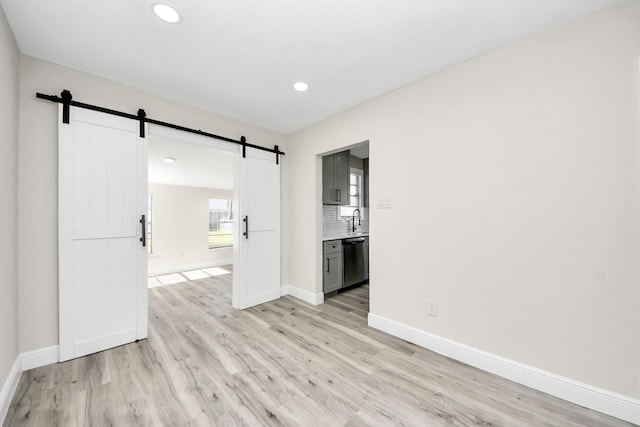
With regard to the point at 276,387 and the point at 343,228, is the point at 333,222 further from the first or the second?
the point at 276,387

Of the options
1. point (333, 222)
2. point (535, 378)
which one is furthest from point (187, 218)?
point (535, 378)

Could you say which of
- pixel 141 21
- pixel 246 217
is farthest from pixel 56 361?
pixel 141 21

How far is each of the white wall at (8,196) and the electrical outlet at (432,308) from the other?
3071 mm

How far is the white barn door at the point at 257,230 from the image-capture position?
3.28 meters

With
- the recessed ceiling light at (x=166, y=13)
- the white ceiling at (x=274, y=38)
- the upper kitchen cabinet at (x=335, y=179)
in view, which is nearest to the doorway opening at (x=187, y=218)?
the upper kitchen cabinet at (x=335, y=179)

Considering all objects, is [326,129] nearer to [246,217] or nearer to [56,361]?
[246,217]

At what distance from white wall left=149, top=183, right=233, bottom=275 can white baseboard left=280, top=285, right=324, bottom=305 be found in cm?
365

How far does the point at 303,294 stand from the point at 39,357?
8.51ft

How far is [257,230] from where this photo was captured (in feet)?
11.3

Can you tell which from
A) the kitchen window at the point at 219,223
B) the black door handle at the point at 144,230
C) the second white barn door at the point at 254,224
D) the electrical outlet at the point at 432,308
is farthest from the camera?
the kitchen window at the point at 219,223

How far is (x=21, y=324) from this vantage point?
1915 mm

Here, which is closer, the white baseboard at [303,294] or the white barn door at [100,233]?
the white barn door at [100,233]

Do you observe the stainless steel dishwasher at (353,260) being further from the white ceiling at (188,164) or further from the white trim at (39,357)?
the white trim at (39,357)

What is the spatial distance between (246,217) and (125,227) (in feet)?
4.24
